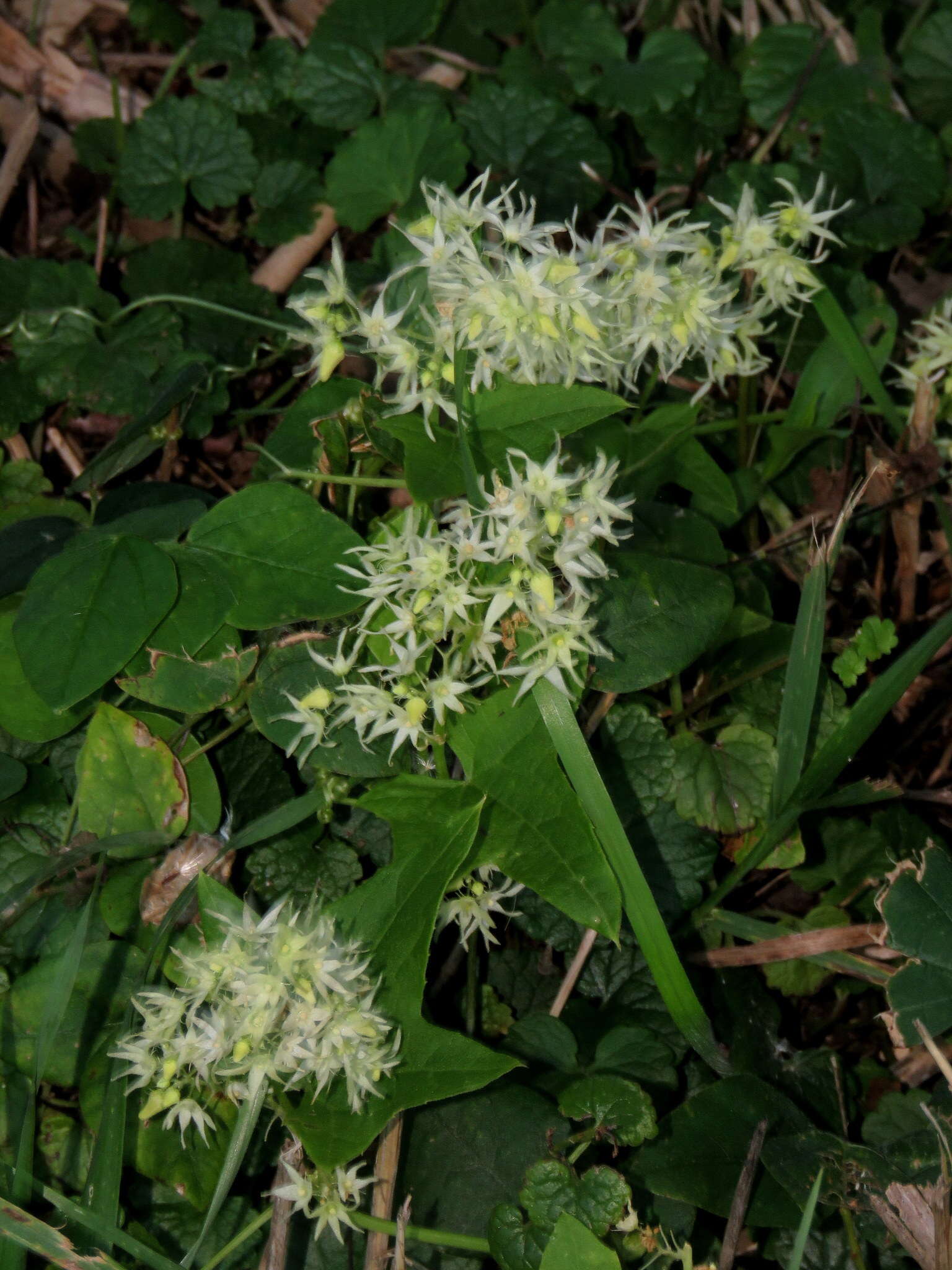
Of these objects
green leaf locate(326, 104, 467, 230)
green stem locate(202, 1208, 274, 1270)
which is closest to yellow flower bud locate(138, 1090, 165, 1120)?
green stem locate(202, 1208, 274, 1270)

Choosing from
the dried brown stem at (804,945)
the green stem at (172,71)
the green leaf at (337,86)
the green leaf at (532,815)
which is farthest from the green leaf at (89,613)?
the green stem at (172,71)

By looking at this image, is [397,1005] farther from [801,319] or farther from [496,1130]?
[801,319]

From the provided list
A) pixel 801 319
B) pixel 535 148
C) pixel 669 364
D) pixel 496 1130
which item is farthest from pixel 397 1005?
pixel 535 148

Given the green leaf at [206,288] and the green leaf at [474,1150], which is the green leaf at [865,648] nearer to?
the green leaf at [474,1150]

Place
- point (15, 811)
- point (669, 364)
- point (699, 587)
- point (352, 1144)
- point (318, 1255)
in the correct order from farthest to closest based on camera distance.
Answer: point (669, 364), point (15, 811), point (699, 587), point (318, 1255), point (352, 1144)

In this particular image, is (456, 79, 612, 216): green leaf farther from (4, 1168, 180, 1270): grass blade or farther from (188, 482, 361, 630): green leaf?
(4, 1168, 180, 1270): grass blade

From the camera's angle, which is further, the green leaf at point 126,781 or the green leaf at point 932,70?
the green leaf at point 932,70

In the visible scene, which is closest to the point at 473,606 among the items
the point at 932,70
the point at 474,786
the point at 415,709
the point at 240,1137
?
the point at 415,709
